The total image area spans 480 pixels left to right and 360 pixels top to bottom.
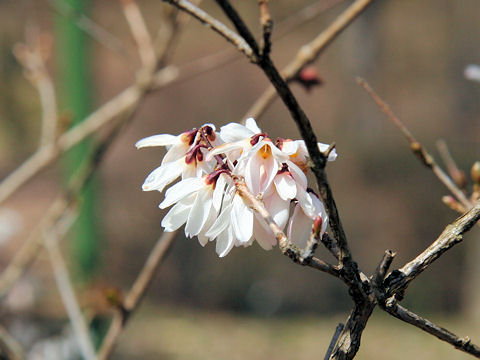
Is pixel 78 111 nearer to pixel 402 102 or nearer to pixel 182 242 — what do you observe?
pixel 182 242

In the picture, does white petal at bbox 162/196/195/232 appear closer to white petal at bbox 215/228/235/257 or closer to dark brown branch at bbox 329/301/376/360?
white petal at bbox 215/228/235/257

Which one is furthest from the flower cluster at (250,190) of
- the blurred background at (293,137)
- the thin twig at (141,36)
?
the blurred background at (293,137)

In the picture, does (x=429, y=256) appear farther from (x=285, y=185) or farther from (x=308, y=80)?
(x=308, y=80)

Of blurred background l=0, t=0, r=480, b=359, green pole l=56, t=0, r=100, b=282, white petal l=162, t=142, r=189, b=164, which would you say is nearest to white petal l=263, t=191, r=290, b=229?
white petal l=162, t=142, r=189, b=164

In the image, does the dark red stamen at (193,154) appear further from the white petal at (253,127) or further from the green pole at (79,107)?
the green pole at (79,107)

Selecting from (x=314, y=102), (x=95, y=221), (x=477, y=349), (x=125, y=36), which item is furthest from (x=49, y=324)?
(x=477, y=349)

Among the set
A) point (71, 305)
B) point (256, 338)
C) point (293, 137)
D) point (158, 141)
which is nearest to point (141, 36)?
point (71, 305)
